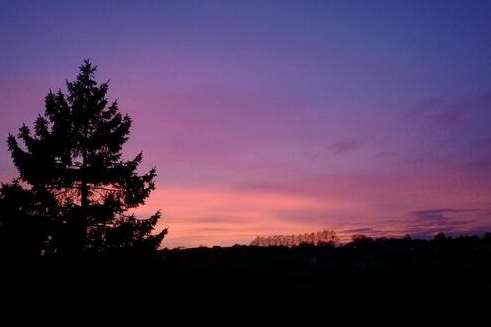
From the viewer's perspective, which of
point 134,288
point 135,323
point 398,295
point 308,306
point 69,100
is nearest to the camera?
point 135,323

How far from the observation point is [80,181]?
23266mm

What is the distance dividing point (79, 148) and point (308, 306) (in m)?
17.9

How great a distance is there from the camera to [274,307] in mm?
29188

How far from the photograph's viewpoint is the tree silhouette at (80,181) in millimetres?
22203

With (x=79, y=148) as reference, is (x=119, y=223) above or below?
below

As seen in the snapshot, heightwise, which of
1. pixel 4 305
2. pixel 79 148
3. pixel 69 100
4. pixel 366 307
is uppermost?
pixel 69 100

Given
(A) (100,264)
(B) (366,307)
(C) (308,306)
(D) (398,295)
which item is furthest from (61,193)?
(D) (398,295)

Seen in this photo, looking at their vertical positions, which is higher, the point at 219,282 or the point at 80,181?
the point at 80,181

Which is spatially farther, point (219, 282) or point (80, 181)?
point (219, 282)

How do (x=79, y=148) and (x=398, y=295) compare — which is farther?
(x=398, y=295)

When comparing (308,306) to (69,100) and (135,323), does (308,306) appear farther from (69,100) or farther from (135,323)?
(69,100)

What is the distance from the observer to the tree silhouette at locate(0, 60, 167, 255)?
22203 millimetres

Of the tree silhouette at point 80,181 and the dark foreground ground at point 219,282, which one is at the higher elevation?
the tree silhouette at point 80,181

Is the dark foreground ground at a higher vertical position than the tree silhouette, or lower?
lower
